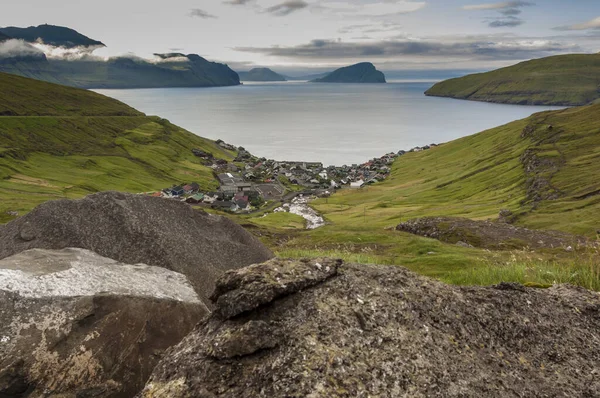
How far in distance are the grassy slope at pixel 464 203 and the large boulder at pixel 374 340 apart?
511 inches

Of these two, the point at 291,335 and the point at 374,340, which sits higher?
the point at 291,335

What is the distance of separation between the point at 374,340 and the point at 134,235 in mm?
13263

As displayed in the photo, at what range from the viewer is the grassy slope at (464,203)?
5188 cm

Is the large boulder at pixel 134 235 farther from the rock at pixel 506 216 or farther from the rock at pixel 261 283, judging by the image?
the rock at pixel 506 216

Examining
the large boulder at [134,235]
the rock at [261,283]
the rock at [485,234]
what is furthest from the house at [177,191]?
the rock at [261,283]

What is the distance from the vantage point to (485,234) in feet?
221

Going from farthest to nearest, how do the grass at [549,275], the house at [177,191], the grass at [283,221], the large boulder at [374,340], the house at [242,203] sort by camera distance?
the house at [177,191], the house at [242,203], the grass at [283,221], the grass at [549,275], the large boulder at [374,340]

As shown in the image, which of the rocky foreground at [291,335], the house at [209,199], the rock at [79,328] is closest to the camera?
the rocky foreground at [291,335]

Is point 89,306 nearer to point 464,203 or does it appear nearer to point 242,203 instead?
point 464,203

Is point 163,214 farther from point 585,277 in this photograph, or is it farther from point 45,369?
point 585,277

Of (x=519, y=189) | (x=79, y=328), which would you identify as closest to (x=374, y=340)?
(x=79, y=328)

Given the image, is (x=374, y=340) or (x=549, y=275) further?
(x=549, y=275)

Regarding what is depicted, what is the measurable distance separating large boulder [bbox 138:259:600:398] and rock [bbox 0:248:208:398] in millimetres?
3041

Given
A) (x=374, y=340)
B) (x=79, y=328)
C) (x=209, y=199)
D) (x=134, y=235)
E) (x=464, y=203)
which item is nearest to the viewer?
(x=374, y=340)
